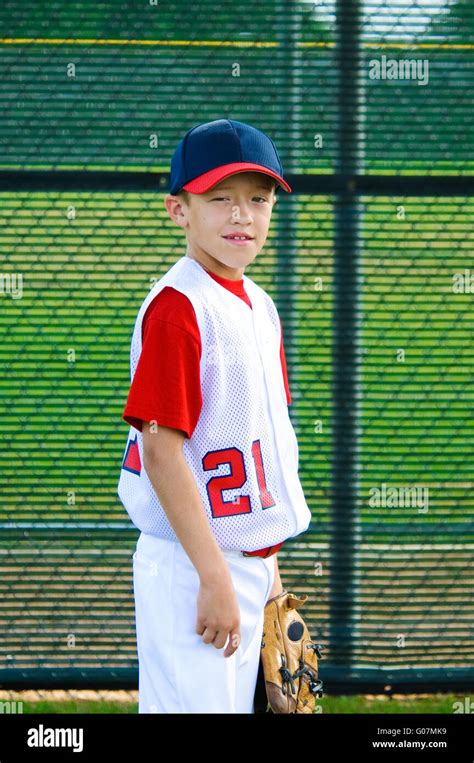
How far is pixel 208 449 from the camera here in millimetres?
1997

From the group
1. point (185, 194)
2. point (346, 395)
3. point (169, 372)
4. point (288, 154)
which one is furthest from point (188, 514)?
point (288, 154)

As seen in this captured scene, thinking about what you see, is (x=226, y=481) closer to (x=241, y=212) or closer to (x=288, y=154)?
(x=241, y=212)

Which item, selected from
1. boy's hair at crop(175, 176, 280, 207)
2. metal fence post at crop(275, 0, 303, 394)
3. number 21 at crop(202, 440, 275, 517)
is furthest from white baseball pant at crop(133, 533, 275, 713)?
metal fence post at crop(275, 0, 303, 394)

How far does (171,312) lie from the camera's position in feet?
6.30

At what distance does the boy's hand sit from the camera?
1891 mm

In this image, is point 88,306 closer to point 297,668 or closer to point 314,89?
point 314,89

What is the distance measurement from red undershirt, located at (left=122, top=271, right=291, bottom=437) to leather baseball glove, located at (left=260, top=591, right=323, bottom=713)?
60 centimetres

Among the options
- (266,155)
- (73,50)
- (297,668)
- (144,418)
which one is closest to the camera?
(144,418)

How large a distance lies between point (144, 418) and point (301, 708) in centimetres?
89

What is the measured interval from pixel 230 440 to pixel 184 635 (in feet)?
1.36

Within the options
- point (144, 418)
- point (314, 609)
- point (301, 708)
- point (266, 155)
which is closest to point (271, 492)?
point (144, 418)

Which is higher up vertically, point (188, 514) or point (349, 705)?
point (188, 514)

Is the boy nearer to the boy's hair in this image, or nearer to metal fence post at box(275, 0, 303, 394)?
the boy's hair

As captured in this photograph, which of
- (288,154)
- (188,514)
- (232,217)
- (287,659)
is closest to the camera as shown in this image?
(188,514)
